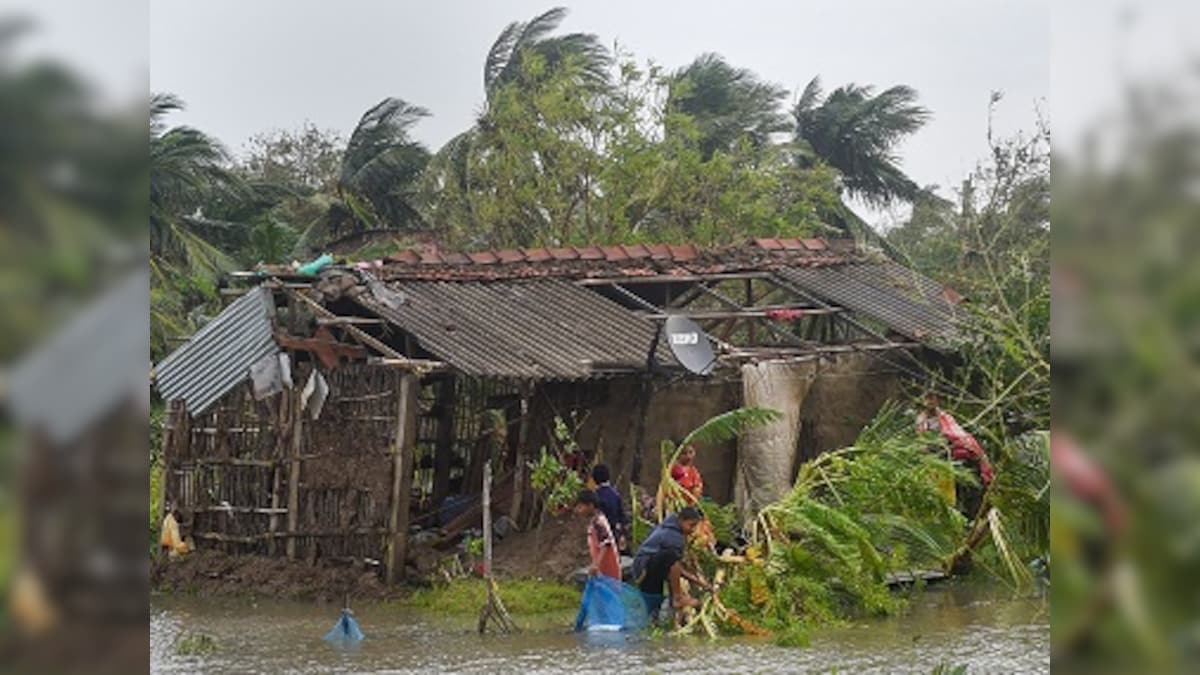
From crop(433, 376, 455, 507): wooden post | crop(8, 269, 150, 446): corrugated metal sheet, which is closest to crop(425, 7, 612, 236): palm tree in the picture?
crop(433, 376, 455, 507): wooden post

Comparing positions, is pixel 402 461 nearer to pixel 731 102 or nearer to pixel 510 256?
pixel 510 256

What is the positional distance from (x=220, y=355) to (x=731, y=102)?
58.3ft

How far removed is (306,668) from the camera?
8922 millimetres

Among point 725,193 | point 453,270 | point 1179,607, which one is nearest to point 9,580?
point 1179,607

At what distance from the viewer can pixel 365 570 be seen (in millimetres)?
11945

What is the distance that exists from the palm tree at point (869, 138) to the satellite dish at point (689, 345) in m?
18.3

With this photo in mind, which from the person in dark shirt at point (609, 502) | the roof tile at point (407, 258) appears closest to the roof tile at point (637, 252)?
the roof tile at point (407, 258)

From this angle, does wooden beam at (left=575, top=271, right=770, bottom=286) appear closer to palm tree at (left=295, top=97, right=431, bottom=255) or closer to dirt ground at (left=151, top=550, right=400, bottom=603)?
dirt ground at (left=151, top=550, right=400, bottom=603)

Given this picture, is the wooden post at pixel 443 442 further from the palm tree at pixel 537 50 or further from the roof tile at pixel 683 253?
the palm tree at pixel 537 50

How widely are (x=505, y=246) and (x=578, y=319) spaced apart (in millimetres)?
9562

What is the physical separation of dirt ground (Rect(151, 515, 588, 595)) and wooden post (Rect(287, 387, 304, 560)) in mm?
294

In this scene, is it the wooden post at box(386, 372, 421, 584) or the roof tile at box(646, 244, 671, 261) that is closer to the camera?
the wooden post at box(386, 372, 421, 584)

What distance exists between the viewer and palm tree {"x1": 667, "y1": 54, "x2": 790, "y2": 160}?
28.0 meters

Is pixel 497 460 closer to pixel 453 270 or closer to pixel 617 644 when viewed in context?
pixel 453 270
